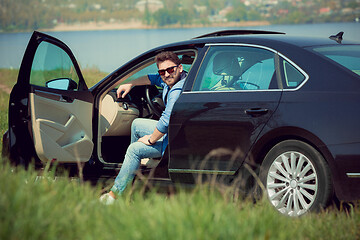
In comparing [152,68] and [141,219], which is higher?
[152,68]

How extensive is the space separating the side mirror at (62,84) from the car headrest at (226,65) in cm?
158

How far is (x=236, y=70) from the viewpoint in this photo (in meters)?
5.57

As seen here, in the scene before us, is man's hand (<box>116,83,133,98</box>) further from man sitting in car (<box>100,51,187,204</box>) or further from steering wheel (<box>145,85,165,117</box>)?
man sitting in car (<box>100,51,187,204</box>)

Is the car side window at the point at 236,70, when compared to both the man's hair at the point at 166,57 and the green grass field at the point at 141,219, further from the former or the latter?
the green grass field at the point at 141,219

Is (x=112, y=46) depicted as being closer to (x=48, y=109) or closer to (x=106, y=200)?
(x=48, y=109)

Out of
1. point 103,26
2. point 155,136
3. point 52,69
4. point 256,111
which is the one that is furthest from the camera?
point 103,26

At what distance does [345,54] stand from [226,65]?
3.38 feet

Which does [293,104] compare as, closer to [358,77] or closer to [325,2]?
[358,77]

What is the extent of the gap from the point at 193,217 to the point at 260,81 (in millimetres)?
1829

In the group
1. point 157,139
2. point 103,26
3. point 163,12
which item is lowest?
point 103,26

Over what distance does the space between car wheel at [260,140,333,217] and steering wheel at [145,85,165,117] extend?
1.69 metres

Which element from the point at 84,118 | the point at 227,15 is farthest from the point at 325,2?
the point at 84,118

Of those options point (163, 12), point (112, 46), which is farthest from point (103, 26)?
point (112, 46)

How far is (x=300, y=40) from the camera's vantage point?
18.2 ft
